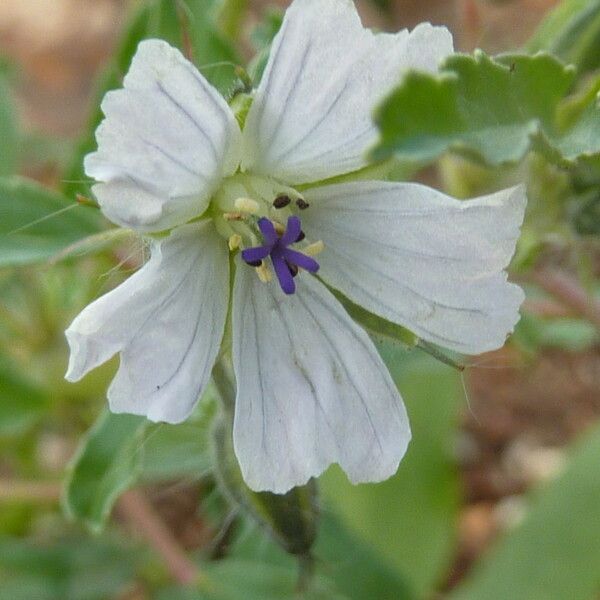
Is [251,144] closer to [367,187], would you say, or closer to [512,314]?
[367,187]

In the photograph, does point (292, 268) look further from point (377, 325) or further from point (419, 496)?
point (419, 496)

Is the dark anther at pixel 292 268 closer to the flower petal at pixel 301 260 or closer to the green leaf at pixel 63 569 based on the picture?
the flower petal at pixel 301 260

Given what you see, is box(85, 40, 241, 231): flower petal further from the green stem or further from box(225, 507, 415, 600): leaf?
box(225, 507, 415, 600): leaf

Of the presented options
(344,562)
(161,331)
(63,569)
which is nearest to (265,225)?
(161,331)

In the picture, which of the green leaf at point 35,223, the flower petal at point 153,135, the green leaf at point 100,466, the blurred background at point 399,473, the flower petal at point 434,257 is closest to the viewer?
the flower petal at point 153,135

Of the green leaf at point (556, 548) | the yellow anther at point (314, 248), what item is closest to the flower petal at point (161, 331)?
the yellow anther at point (314, 248)

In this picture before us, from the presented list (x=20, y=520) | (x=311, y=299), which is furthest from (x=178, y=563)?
(x=311, y=299)

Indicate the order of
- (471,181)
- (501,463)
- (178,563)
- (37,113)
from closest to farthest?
(471,181) → (178,563) → (501,463) → (37,113)
